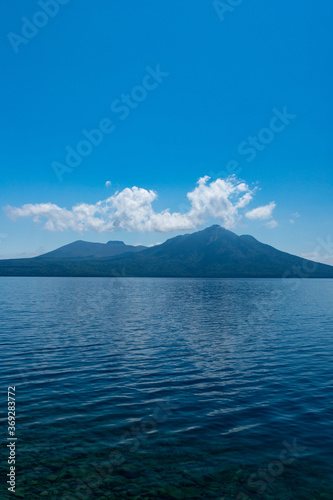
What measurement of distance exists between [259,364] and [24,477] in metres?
27.9

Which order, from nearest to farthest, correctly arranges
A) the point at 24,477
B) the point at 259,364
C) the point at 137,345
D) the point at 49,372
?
the point at 24,477, the point at 49,372, the point at 259,364, the point at 137,345

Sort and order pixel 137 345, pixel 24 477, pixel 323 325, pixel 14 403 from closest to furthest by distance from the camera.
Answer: pixel 24 477, pixel 14 403, pixel 137 345, pixel 323 325

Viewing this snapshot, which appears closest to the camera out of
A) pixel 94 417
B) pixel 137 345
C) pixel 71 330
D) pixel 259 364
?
pixel 94 417

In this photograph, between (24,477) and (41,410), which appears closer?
(24,477)

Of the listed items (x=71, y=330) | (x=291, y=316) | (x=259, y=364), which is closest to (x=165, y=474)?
(x=259, y=364)

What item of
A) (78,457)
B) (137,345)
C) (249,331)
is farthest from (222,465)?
(249,331)

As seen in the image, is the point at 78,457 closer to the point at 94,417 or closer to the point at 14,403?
the point at 94,417

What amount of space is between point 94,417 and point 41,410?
170 inches

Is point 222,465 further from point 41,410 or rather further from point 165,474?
point 41,410

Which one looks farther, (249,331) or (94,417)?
(249,331)

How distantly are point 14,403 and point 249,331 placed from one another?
43115 mm

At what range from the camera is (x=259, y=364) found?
37.2m

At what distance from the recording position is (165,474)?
16234 millimetres

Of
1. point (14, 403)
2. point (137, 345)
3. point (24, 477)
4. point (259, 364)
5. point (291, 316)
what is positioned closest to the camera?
point (24, 477)
